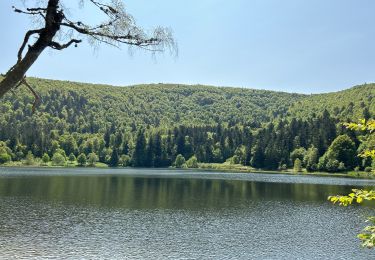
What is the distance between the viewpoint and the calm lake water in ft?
122

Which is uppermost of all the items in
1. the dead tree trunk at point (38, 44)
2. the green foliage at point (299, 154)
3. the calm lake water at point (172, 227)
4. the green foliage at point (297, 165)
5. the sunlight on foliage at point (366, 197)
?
the dead tree trunk at point (38, 44)

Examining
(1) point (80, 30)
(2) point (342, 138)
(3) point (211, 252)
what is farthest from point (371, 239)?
(2) point (342, 138)

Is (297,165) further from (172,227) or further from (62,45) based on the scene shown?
(62,45)

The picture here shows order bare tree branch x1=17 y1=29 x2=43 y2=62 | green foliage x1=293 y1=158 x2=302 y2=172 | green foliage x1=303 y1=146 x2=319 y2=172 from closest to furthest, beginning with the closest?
bare tree branch x1=17 y1=29 x2=43 y2=62 < green foliage x1=303 y1=146 x2=319 y2=172 < green foliage x1=293 y1=158 x2=302 y2=172

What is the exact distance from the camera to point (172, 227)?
48.0 m

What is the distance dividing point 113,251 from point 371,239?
105ft

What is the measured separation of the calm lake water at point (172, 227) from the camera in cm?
3712

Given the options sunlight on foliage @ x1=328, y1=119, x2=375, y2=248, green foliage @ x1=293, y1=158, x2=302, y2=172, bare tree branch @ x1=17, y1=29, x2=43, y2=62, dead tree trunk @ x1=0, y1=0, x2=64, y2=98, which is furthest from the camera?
green foliage @ x1=293, y1=158, x2=302, y2=172

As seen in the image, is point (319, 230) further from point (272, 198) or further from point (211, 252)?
point (272, 198)

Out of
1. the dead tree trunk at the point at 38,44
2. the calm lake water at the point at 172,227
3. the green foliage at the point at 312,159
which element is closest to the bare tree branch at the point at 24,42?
the dead tree trunk at the point at 38,44

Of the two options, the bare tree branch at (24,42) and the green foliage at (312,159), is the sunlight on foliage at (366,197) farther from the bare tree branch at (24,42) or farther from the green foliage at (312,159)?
the green foliage at (312,159)

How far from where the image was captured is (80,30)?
682 centimetres

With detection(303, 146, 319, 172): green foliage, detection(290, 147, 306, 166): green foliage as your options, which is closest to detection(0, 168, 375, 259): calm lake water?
detection(303, 146, 319, 172): green foliage

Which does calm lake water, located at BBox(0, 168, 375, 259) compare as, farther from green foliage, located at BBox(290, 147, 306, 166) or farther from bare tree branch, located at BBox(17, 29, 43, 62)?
green foliage, located at BBox(290, 147, 306, 166)
